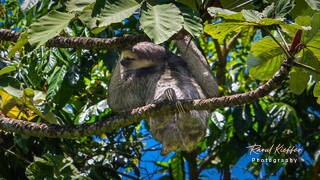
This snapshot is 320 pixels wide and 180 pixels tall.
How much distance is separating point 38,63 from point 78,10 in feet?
6.09

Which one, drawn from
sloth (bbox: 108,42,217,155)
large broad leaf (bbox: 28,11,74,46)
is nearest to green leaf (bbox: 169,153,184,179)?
sloth (bbox: 108,42,217,155)

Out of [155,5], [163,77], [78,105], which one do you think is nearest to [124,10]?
[155,5]

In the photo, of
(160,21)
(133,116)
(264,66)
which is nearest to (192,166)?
(133,116)

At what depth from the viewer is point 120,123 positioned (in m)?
2.91

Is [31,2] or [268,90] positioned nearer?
[268,90]

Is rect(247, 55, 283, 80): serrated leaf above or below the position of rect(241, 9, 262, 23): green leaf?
below

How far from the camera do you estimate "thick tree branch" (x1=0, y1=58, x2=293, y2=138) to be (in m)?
2.53

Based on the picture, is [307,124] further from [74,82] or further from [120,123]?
[120,123]

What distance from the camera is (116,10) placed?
7.39ft

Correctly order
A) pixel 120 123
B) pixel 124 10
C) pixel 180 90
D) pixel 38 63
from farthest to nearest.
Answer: pixel 38 63
pixel 180 90
pixel 120 123
pixel 124 10

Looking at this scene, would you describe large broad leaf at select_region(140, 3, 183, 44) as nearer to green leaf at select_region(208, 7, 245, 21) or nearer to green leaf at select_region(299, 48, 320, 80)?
green leaf at select_region(208, 7, 245, 21)

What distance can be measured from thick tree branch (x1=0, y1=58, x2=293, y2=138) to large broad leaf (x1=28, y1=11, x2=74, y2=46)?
0.72 metres

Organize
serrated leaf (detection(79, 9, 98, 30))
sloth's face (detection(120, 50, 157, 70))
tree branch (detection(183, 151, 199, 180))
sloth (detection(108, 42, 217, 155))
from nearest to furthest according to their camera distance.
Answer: serrated leaf (detection(79, 9, 98, 30)) < sloth (detection(108, 42, 217, 155)) < sloth's face (detection(120, 50, 157, 70)) < tree branch (detection(183, 151, 199, 180))

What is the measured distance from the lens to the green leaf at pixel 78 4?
2492 millimetres
